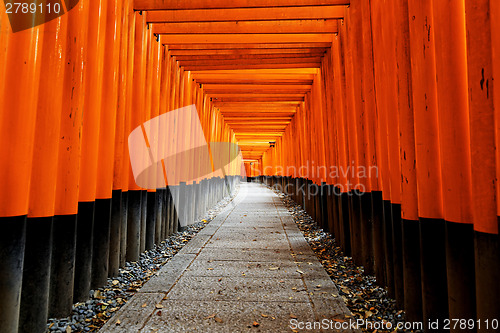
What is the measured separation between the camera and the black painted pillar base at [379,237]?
350cm

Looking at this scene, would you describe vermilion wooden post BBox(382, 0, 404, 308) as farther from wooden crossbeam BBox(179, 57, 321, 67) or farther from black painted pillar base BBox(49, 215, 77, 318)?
wooden crossbeam BBox(179, 57, 321, 67)

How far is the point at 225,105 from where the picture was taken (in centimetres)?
1202

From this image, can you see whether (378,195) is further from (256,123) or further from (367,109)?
(256,123)

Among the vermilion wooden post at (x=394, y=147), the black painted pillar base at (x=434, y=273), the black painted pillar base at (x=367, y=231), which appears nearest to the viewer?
the black painted pillar base at (x=434, y=273)

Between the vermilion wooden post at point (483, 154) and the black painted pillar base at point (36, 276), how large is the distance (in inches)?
128

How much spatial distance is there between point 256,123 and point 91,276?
1295 centimetres

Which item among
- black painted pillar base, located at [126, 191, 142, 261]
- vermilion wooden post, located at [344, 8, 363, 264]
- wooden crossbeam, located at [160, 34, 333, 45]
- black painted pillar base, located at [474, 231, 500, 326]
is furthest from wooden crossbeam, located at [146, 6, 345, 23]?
black painted pillar base, located at [474, 231, 500, 326]

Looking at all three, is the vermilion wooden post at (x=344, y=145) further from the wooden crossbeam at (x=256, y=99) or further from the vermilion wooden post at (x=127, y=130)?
the wooden crossbeam at (x=256, y=99)

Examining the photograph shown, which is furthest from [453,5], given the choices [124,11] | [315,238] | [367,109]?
[315,238]

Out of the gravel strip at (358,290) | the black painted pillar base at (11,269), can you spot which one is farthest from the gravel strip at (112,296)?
the gravel strip at (358,290)

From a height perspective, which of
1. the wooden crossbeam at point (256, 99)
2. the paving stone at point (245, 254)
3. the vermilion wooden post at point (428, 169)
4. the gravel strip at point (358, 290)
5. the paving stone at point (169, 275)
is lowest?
the gravel strip at point (358, 290)

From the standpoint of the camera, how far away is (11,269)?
2.17 m

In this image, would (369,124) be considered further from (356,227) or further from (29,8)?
(29,8)

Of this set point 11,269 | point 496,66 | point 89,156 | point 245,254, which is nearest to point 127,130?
point 89,156
